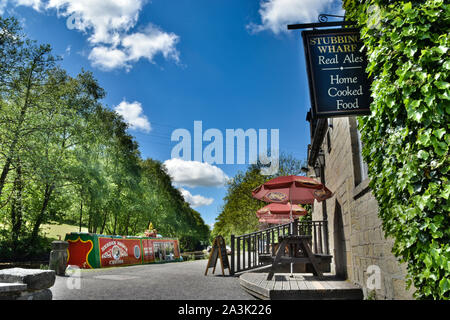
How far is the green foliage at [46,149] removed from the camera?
16.3 metres

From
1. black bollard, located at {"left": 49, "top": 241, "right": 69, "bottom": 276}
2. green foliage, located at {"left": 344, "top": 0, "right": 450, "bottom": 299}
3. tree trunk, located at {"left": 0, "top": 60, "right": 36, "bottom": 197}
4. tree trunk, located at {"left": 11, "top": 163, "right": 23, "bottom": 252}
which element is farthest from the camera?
tree trunk, located at {"left": 11, "top": 163, "right": 23, "bottom": 252}

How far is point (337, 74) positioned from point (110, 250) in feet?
47.9

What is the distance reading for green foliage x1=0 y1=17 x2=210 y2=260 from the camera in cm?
1627

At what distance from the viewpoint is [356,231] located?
18.1ft

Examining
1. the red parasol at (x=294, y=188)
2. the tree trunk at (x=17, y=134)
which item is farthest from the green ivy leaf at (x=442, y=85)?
the tree trunk at (x=17, y=134)

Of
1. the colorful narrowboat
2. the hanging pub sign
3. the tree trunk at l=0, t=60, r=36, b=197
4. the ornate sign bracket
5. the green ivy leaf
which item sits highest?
the tree trunk at l=0, t=60, r=36, b=197

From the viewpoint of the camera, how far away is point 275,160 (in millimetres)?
32156

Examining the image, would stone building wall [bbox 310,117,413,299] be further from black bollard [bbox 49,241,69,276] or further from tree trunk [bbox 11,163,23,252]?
tree trunk [bbox 11,163,23,252]

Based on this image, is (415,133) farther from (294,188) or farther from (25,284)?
(294,188)

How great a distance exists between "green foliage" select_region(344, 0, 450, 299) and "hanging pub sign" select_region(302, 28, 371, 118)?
0.52 meters

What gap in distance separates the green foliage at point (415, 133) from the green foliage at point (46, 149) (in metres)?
17.0

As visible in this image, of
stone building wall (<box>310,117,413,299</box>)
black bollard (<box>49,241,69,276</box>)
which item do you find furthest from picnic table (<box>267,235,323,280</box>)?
black bollard (<box>49,241,69,276</box>)

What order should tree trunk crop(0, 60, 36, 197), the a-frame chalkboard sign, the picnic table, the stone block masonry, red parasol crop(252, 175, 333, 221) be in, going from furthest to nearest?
tree trunk crop(0, 60, 36, 197) < the a-frame chalkboard sign < red parasol crop(252, 175, 333, 221) < the picnic table < the stone block masonry
